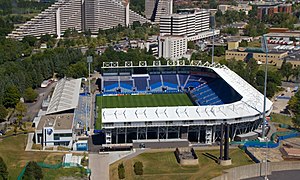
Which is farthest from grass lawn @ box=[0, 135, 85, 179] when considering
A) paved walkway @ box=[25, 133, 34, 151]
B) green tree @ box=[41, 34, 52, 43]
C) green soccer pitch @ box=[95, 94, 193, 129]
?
green tree @ box=[41, 34, 52, 43]

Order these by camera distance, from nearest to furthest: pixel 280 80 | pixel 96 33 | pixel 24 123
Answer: pixel 24 123, pixel 280 80, pixel 96 33

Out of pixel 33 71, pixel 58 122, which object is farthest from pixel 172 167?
pixel 33 71

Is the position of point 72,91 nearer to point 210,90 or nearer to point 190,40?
point 210,90

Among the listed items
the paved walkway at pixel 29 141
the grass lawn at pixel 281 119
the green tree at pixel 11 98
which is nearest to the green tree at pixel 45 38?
the green tree at pixel 11 98

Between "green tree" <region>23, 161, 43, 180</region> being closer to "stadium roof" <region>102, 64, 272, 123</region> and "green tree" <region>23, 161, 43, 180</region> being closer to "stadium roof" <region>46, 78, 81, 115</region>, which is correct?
"stadium roof" <region>102, 64, 272, 123</region>

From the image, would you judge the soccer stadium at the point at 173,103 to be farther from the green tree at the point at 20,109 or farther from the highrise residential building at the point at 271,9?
the highrise residential building at the point at 271,9

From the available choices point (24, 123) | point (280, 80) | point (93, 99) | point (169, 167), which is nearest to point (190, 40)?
point (280, 80)
